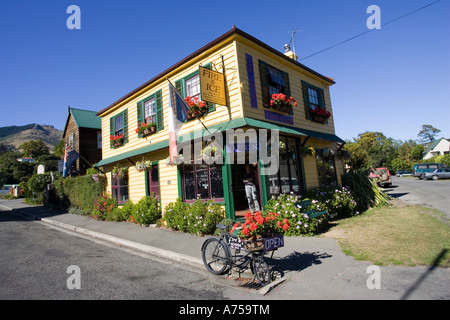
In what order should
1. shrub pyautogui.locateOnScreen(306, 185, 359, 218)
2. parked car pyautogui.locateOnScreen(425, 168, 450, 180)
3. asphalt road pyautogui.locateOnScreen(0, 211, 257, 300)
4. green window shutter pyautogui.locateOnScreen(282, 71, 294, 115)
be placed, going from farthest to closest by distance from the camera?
parked car pyautogui.locateOnScreen(425, 168, 450, 180)
green window shutter pyautogui.locateOnScreen(282, 71, 294, 115)
shrub pyautogui.locateOnScreen(306, 185, 359, 218)
asphalt road pyautogui.locateOnScreen(0, 211, 257, 300)

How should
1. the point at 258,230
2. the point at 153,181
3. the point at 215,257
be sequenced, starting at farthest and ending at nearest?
the point at 153,181 < the point at 215,257 < the point at 258,230

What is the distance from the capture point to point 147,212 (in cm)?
1088

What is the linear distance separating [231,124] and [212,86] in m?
1.42

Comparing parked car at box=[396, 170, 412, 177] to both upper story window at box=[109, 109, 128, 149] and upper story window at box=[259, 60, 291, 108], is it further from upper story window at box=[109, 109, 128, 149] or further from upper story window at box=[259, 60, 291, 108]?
upper story window at box=[109, 109, 128, 149]

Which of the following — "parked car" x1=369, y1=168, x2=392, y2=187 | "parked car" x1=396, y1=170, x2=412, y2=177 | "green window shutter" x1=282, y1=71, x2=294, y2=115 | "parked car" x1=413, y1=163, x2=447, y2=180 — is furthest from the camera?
"parked car" x1=396, y1=170, x2=412, y2=177

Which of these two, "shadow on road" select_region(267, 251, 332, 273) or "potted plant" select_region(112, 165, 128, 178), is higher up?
"potted plant" select_region(112, 165, 128, 178)

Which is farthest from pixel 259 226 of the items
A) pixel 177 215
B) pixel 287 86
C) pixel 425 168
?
pixel 425 168

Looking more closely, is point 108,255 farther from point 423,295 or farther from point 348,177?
point 348,177

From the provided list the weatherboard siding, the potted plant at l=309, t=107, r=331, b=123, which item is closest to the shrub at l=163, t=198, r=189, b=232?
the weatherboard siding

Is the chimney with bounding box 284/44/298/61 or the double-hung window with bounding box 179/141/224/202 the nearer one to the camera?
the double-hung window with bounding box 179/141/224/202

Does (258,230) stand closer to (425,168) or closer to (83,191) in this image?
(83,191)

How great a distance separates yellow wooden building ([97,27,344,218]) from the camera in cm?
882

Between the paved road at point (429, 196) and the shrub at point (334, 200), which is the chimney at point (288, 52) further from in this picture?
the paved road at point (429, 196)

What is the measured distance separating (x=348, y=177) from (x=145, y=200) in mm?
10173
